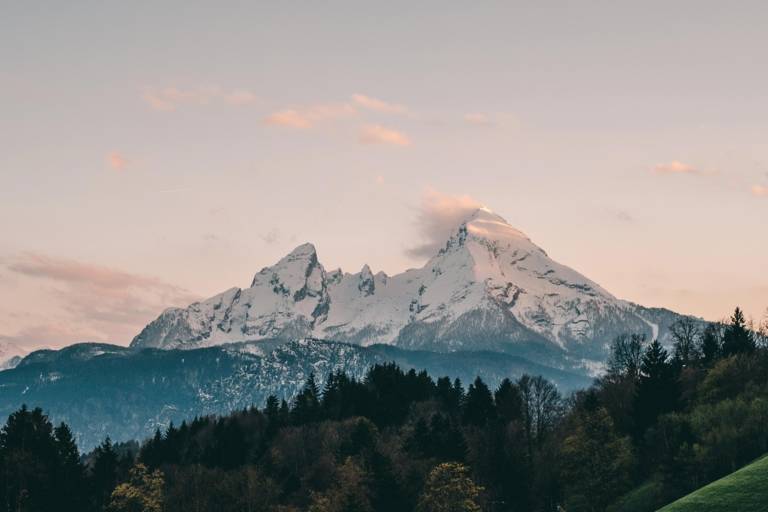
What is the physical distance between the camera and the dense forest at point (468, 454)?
12444 cm

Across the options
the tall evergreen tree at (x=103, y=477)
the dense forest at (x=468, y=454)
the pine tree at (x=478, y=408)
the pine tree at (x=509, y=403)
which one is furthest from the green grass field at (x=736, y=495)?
the tall evergreen tree at (x=103, y=477)

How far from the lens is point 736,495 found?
95750 millimetres

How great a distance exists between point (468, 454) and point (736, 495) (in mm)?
63449

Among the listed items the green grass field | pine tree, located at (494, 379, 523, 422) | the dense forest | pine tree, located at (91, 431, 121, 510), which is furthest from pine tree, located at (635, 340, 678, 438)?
pine tree, located at (91, 431, 121, 510)

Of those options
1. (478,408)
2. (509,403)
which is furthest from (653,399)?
(478,408)

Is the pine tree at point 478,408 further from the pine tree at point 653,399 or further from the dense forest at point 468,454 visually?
the pine tree at point 653,399

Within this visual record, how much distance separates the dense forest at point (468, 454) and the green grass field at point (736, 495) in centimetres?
1394

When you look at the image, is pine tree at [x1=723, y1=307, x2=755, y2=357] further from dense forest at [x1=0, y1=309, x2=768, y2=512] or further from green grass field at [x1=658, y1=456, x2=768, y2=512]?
green grass field at [x1=658, y1=456, x2=768, y2=512]

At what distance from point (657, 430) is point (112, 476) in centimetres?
8474

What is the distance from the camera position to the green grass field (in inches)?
3684

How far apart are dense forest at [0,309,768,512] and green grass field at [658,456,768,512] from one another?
13.9m

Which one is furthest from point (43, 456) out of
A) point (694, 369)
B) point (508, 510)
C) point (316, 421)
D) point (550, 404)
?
point (694, 369)

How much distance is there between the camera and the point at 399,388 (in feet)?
652

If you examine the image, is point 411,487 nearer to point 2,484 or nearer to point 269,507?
point 269,507
